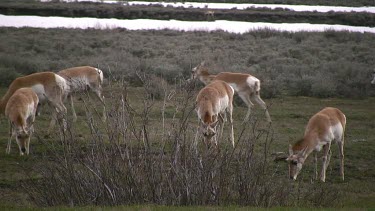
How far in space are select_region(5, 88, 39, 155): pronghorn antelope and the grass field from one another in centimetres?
32

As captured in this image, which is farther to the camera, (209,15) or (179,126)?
(209,15)

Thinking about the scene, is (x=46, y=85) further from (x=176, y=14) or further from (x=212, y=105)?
(x=176, y=14)

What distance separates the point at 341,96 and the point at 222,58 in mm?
9125

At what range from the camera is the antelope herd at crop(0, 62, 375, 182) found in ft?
38.1

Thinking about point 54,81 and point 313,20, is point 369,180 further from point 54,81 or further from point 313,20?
point 313,20

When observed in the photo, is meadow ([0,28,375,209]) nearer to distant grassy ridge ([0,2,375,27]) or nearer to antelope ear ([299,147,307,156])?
antelope ear ([299,147,307,156])

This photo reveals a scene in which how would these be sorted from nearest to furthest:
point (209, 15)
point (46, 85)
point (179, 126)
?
point (179, 126)
point (46, 85)
point (209, 15)

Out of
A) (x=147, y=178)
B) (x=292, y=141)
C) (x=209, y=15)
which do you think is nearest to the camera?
(x=147, y=178)

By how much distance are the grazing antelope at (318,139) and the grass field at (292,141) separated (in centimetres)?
32

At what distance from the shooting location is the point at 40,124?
15852mm

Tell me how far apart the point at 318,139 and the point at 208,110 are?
2668 mm

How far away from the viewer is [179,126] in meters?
9.09

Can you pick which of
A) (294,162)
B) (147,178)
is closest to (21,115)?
(147,178)

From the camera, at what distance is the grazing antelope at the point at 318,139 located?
37.2 ft
